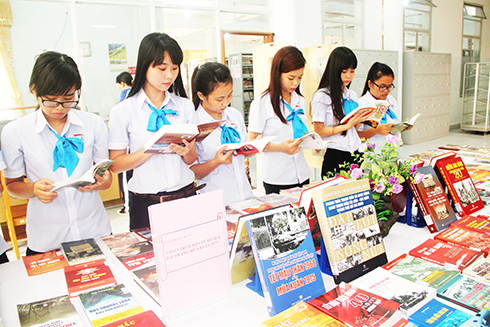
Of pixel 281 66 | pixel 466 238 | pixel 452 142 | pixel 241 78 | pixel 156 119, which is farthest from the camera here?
pixel 241 78

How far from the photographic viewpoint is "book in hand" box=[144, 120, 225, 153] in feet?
4.93

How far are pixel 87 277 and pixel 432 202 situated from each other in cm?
145

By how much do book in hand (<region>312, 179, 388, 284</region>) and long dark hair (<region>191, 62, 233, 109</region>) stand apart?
98 cm

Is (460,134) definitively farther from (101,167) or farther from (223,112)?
(101,167)

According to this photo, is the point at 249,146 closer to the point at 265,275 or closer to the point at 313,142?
the point at 313,142

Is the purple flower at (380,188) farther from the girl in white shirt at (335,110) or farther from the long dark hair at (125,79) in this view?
the long dark hair at (125,79)

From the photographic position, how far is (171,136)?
5.10 ft

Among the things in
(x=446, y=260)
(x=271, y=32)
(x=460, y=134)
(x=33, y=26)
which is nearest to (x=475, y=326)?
(x=446, y=260)

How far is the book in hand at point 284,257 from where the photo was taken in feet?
3.38

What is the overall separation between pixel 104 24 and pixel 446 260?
16.1 ft

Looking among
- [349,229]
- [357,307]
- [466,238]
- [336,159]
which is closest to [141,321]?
[357,307]

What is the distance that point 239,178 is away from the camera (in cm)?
210

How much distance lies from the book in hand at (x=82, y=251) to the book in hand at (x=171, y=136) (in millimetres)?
461

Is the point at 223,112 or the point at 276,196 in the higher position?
the point at 223,112
